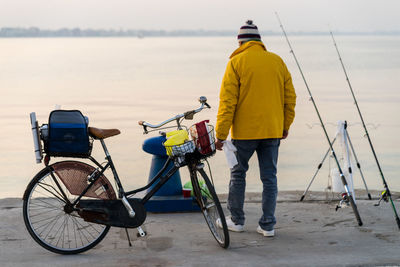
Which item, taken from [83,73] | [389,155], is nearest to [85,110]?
[389,155]

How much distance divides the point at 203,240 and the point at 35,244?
4.25 feet

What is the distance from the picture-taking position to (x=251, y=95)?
17.5 ft

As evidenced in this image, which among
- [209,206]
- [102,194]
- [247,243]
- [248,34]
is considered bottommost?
[247,243]

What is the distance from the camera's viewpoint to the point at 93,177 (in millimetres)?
5238

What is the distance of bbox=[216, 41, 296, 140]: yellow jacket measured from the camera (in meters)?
5.32

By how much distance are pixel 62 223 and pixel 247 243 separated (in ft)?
5.23

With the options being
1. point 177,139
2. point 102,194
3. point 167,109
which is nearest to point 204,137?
point 177,139

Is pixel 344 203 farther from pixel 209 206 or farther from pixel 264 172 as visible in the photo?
pixel 209 206

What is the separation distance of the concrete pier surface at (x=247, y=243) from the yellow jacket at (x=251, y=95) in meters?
0.85

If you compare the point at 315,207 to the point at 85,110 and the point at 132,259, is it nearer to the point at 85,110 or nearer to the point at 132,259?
the point at 132,259

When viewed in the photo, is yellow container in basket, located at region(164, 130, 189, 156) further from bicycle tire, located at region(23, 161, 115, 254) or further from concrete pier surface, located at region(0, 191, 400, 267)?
concrete pier surface, located at region(0, 191, 400, 267)

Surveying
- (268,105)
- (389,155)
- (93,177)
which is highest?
(268,105)

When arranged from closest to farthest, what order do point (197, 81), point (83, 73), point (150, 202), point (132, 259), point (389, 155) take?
point (132, 259) < point (150, 202) < point (389, 155) < point (197, 81) < point (83, 73)

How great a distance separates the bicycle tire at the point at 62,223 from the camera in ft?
17.0
